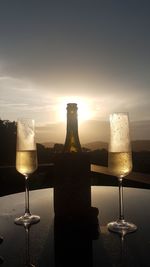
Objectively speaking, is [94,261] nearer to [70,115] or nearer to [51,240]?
[51,240]

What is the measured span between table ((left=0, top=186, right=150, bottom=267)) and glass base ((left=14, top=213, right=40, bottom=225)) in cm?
2

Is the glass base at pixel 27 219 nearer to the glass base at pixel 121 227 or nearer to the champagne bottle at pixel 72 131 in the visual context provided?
the glass base at pixel 121 227

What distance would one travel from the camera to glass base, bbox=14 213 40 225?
45.3 inches

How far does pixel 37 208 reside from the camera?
1.41 metres

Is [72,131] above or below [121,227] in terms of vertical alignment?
above

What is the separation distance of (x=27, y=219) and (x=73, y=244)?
34 centimetres

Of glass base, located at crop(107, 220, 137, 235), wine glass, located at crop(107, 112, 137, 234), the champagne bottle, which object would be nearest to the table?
glass base, located at crop(107, 220, 137, 235)

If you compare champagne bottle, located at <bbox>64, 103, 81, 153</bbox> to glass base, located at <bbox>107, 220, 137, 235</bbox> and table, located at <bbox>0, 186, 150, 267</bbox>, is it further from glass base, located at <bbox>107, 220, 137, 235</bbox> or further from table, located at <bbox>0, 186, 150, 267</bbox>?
glass base, located at <bbox>107, 220, 137, 235</bbox>

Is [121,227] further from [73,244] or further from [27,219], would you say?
[27,219]

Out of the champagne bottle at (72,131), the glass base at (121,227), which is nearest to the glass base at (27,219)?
the glass base at (121,227)

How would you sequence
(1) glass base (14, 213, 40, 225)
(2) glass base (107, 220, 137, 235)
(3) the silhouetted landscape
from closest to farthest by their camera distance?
1. (2) glass base (107, 220, 137, 235)
2. (1) glass base (14, 213, 40, 225)
3. (3) the silhouetted landscape

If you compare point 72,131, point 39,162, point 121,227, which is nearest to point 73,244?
point 121,227

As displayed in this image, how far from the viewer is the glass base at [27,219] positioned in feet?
3.78

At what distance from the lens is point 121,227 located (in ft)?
3.46
